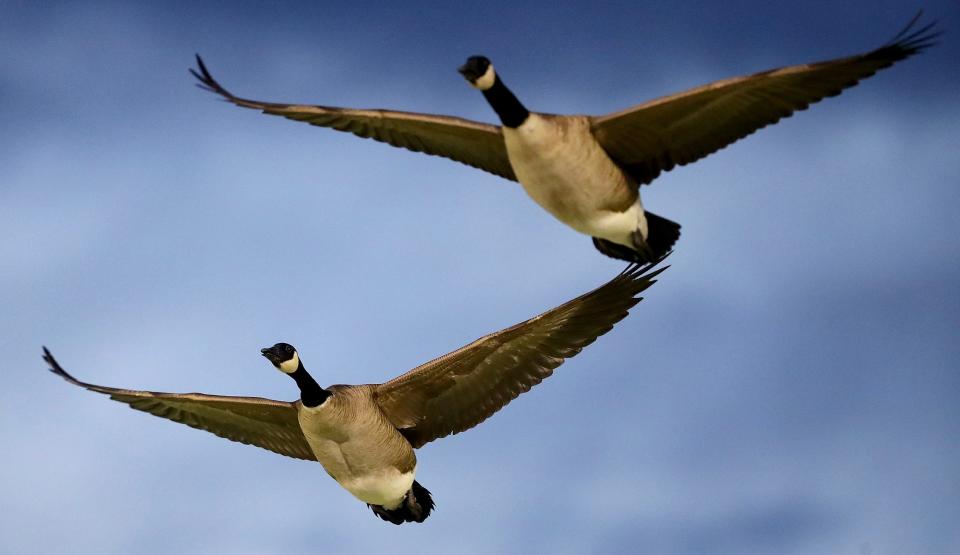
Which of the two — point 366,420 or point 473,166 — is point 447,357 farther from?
point 473,166

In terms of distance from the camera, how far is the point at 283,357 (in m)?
12.7

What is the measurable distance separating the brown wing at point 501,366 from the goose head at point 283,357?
81 centimetres

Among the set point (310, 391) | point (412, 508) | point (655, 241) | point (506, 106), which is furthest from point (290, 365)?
point (655, 241)

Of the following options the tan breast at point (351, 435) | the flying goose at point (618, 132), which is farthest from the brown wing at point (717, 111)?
the tan breast at point (351, 435)

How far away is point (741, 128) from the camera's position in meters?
12.0

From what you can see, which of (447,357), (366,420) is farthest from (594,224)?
(366,420)

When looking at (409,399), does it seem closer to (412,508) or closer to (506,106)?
(412,508)

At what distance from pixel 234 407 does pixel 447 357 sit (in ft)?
7.17

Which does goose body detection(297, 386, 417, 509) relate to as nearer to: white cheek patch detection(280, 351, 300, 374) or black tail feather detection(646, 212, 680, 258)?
white cheek patch detection(280, 351, 300, 374)

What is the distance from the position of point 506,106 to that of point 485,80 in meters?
0.40

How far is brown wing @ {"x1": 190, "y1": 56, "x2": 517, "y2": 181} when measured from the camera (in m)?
12.5

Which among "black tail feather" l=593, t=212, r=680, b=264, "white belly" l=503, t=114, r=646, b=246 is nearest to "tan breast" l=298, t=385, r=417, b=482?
"white belly" l=503, t=114, r=646, b=246

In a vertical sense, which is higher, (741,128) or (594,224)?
(741,128)

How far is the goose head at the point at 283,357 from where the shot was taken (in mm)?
12578
